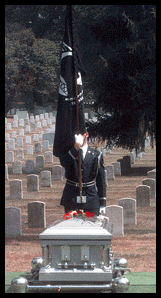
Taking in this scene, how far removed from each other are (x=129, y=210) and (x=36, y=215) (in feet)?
5.73

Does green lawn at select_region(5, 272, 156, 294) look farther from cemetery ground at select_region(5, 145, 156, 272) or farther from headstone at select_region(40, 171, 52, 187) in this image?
headstone at select_region(40, 171, 52, 187)

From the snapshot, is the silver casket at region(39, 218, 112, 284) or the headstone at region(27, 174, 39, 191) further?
the headstone at region(27, 174, 39, 191)

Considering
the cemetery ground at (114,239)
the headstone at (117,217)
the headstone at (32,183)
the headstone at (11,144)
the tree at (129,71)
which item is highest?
the tree at (129,71)

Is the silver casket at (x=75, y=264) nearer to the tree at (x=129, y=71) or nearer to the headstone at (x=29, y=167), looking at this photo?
the tree at (x=129, y=71)

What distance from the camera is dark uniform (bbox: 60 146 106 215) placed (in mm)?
6504

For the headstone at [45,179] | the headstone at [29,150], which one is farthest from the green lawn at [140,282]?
the headstone at [29,150]

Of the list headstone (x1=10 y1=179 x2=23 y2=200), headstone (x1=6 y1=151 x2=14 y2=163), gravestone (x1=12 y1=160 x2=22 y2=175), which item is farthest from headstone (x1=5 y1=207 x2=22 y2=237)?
headstone (x1=6 y1=151 x2=14 y2=163)

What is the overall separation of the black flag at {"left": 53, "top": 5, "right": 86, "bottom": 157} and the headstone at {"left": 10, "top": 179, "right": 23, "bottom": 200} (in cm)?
757

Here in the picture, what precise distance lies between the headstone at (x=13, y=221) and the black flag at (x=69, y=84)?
11.1 ft

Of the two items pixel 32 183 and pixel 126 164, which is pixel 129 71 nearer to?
pixel 32 183

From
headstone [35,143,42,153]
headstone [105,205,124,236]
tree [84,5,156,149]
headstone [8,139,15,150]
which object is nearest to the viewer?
headstone [105,205,124,236]

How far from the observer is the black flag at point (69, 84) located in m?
6.18

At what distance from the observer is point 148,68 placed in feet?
48.1
